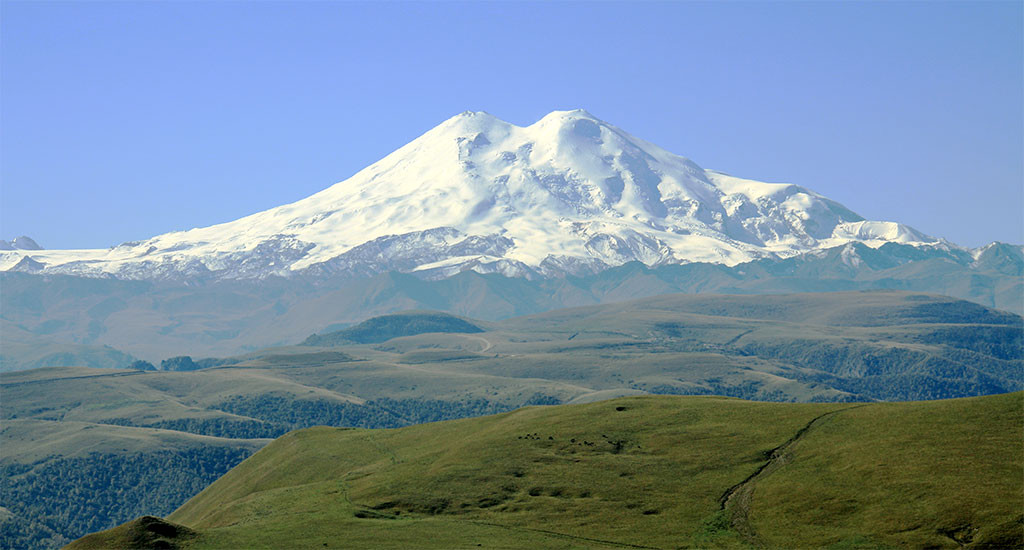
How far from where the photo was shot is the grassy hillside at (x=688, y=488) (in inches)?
4641

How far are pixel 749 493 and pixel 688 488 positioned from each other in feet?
26.9

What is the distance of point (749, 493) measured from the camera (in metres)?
133

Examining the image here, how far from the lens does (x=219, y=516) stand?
Result: 15975cm

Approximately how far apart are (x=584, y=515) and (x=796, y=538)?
26.6 meters

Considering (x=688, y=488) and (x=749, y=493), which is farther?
(x=688, y=488)

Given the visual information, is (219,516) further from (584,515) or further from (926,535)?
(926,535)

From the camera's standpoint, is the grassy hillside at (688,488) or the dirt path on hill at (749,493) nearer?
the grassy hillside at (688,488)

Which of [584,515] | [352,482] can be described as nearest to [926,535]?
[584,515]

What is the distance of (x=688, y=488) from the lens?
137875mm

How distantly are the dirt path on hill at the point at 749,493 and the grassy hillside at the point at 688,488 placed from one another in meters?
0.26

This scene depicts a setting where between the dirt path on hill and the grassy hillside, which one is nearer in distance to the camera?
the grassy hillside

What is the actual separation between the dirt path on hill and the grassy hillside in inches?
10.3

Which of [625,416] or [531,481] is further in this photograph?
[625,416]

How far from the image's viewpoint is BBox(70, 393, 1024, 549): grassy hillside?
387ft
